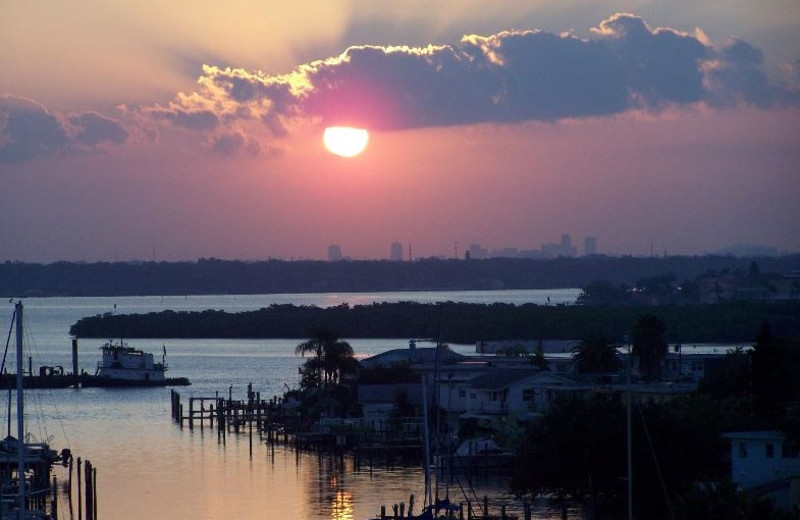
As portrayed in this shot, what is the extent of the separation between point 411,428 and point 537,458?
21.3 meters

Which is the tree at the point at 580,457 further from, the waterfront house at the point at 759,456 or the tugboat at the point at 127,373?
the tugboat at the point at 127,373

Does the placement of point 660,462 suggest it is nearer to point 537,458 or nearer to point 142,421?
point 537,458

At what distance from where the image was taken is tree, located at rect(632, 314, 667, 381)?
70.6 meters

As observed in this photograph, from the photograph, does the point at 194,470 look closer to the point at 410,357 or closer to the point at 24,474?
the point at 24,474

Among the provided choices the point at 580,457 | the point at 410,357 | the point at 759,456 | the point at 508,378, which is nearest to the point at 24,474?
the point at 580,457

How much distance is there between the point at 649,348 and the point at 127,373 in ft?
140

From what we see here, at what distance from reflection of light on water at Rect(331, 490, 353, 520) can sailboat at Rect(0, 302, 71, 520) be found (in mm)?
8414

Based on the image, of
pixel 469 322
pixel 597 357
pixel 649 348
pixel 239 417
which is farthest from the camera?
pixel 469 322

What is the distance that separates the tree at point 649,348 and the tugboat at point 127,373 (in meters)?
38.6

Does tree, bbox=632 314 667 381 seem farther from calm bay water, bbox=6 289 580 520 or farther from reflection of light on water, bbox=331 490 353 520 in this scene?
reflection of light on water, bbox=331 490 353 520

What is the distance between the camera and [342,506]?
47.3 m

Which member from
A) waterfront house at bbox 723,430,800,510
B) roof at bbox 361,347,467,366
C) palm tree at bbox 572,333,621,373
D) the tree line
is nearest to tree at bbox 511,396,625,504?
waterfront house at bbox 723,430,800,510

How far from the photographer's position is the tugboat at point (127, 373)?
327ft

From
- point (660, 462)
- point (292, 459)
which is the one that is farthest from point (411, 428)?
point (660, 462)
